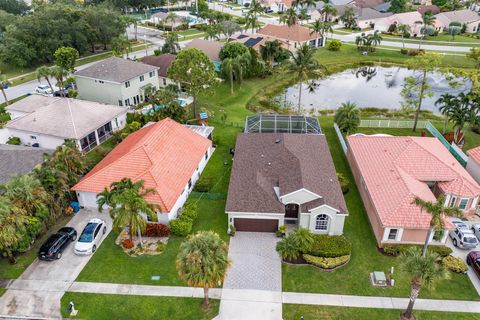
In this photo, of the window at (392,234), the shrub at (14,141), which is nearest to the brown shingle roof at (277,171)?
the window at (392,234)

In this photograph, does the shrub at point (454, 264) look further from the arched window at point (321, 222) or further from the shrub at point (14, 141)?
the shrub at point (14, 141)

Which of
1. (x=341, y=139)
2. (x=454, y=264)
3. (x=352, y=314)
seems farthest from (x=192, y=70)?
(x=454, y=264)

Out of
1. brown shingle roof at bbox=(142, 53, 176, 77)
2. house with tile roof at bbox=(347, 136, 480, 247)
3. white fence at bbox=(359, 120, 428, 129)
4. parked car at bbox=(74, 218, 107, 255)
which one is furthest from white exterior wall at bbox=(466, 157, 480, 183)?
brown shingle roof at bbox=(142, 53, 176, 77)

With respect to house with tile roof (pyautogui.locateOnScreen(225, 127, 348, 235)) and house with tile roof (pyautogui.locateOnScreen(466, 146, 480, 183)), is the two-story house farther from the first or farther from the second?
house with tile roof (pyautogui.locateOnScreen(466, 146, 480, 183))

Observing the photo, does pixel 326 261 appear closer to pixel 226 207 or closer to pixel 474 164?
pixel 226 207

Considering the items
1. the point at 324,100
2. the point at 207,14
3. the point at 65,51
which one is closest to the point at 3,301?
the point at 65,51

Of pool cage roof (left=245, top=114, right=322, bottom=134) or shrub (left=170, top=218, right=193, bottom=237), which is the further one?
pool cage roof (left=245, top=114, right=322, bottom=134)

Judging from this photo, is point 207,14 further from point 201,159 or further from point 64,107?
point 201,159

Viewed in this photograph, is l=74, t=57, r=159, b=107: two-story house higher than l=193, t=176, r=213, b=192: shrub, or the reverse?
l=74, t=57, r=159, b=107: two-story house
